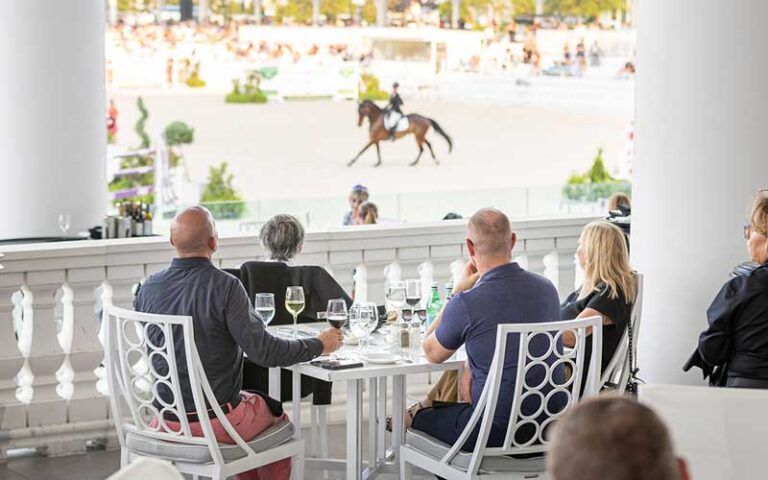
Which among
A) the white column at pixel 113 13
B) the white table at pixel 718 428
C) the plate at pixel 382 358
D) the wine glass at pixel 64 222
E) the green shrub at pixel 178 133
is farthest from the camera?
the green shrub at pixel 178 133

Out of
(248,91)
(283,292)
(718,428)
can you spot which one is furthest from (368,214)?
(248,91)

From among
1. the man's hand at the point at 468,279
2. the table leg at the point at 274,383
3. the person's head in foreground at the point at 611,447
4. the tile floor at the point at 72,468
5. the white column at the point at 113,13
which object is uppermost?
the white column at the point at 113,13

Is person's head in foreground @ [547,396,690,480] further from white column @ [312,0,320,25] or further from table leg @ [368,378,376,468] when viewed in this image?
white column @ [312,0,320,25]

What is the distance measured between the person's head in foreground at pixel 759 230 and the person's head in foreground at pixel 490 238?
0.93 m

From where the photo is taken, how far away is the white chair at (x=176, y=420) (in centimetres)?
391

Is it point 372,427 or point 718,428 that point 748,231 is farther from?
point 718,428

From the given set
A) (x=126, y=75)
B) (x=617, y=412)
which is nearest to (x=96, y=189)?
(x=617, y=412)

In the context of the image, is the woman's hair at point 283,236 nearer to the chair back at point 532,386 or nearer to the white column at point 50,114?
the chair back at point 532,386

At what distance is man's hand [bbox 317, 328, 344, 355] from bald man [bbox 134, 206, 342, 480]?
28mm

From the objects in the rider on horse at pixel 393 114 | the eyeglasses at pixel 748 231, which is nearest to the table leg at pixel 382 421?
the eyeglasses at pixel 748 231

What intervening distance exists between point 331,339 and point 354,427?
1.08 ft

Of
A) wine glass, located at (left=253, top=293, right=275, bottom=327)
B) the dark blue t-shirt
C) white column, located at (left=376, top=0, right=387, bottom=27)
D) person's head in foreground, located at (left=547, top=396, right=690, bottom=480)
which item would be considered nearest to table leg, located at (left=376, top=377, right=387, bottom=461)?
wine glass, located at (left=253, top=293, right=275, bottom=327)

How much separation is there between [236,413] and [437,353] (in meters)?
0.66

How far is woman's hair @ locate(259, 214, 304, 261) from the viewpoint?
16.7ft
